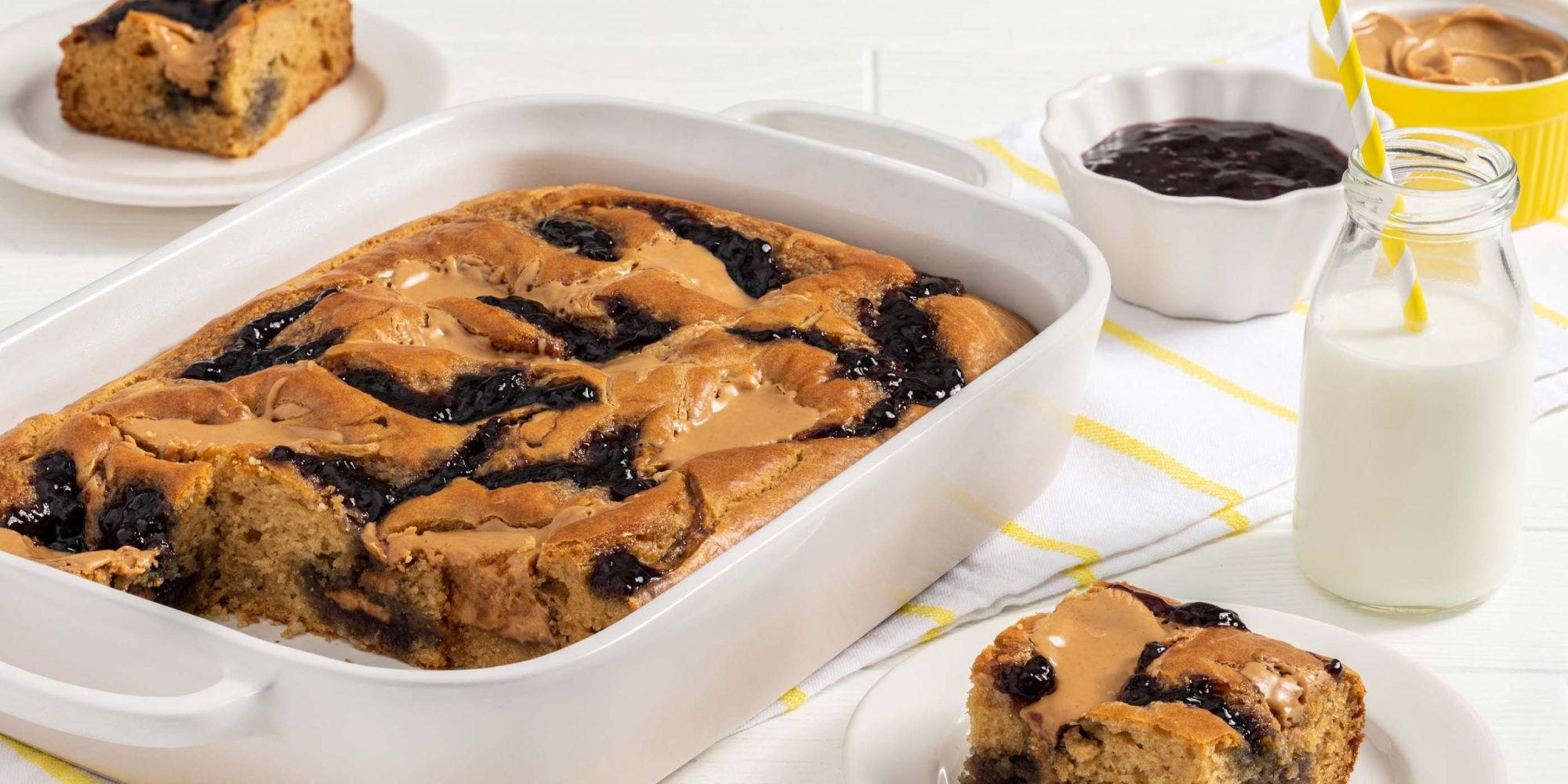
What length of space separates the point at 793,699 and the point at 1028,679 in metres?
0.37

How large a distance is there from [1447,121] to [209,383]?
6.29ft

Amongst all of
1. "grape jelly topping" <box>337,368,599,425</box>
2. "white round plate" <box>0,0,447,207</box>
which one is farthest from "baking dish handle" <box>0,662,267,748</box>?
"white round plate" <box>0,0,447,207</box>

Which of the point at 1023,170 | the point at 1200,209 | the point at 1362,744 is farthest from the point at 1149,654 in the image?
the point at 1023,170

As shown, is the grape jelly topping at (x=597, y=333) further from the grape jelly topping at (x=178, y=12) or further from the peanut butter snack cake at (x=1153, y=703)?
the grape jelly topping at (x=178, y=12)

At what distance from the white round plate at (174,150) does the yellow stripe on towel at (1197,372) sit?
1.38 metres

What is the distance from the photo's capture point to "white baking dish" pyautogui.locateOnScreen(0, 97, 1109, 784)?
5.06 feet

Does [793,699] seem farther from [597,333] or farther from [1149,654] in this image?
[597,333]

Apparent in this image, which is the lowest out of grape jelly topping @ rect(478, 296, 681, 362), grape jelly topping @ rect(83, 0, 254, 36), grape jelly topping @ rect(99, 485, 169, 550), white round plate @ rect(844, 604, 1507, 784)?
white round plate @ rect(844, 604, 1507, 784)

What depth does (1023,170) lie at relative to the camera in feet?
10.2

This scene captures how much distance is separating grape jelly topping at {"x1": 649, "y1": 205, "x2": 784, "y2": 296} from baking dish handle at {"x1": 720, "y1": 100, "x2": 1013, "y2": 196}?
0.80ft

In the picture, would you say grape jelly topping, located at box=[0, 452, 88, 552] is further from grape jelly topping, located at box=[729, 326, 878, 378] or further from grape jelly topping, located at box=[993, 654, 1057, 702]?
grape jelly topping, located at box=[993, 654, 1057, 702]

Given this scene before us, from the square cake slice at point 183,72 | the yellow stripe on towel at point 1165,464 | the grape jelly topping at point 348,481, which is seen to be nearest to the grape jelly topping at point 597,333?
Result: the grape jelly topping at point 348,481

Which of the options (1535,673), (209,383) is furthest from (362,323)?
(1535,673)

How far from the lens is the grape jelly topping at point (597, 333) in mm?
2162
